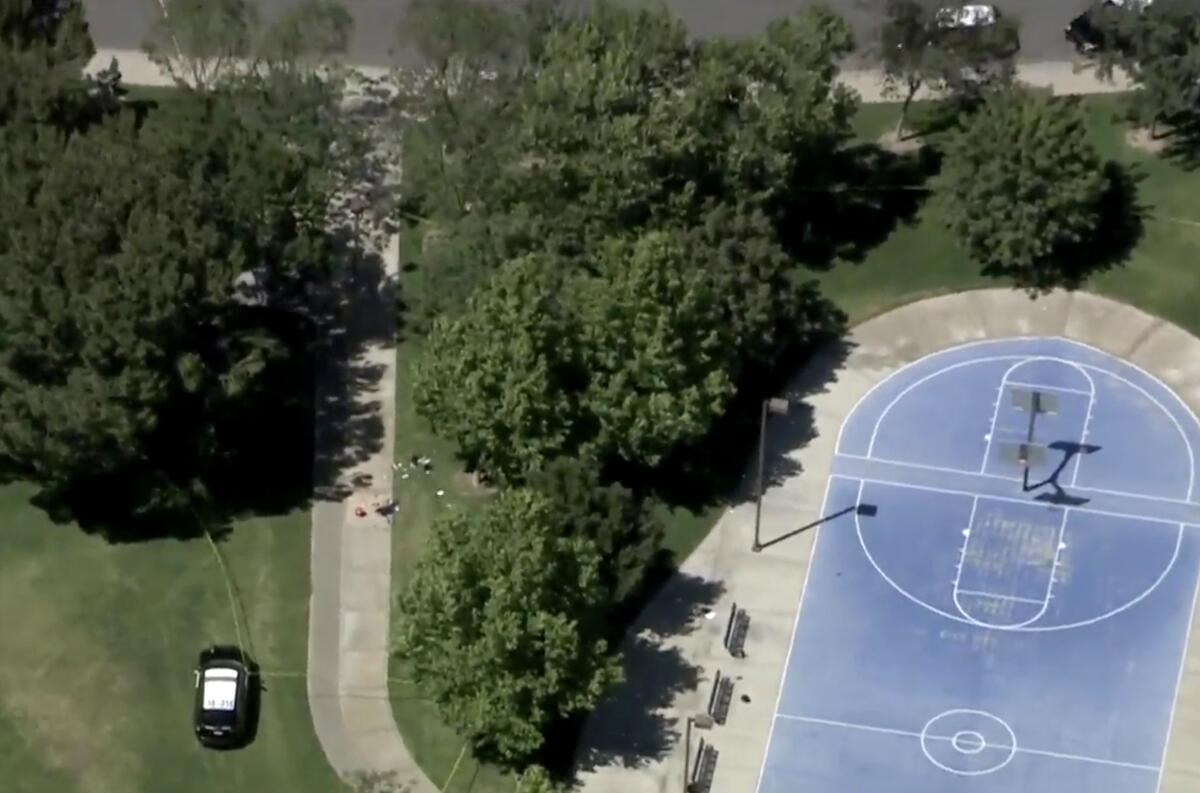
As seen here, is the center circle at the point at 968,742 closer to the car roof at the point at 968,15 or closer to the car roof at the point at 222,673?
the car roof at the point at 222,673

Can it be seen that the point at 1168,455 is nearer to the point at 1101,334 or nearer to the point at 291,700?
the point at 1101,334

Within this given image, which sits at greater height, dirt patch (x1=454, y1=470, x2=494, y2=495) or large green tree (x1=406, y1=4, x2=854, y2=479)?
large green tree (x1=406, y1=4, x2=854, y2=479)

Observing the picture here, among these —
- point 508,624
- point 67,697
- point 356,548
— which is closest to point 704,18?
point 356,548

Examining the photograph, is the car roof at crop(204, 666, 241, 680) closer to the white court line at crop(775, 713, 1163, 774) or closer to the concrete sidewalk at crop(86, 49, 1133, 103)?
the white court line at crop(775, 713, 1163, 774)

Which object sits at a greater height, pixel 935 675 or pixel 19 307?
pixel 19 307

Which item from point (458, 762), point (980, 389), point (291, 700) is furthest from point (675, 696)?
point (980, 389)

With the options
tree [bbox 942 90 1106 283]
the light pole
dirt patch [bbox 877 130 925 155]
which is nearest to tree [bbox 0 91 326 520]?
the light pole
